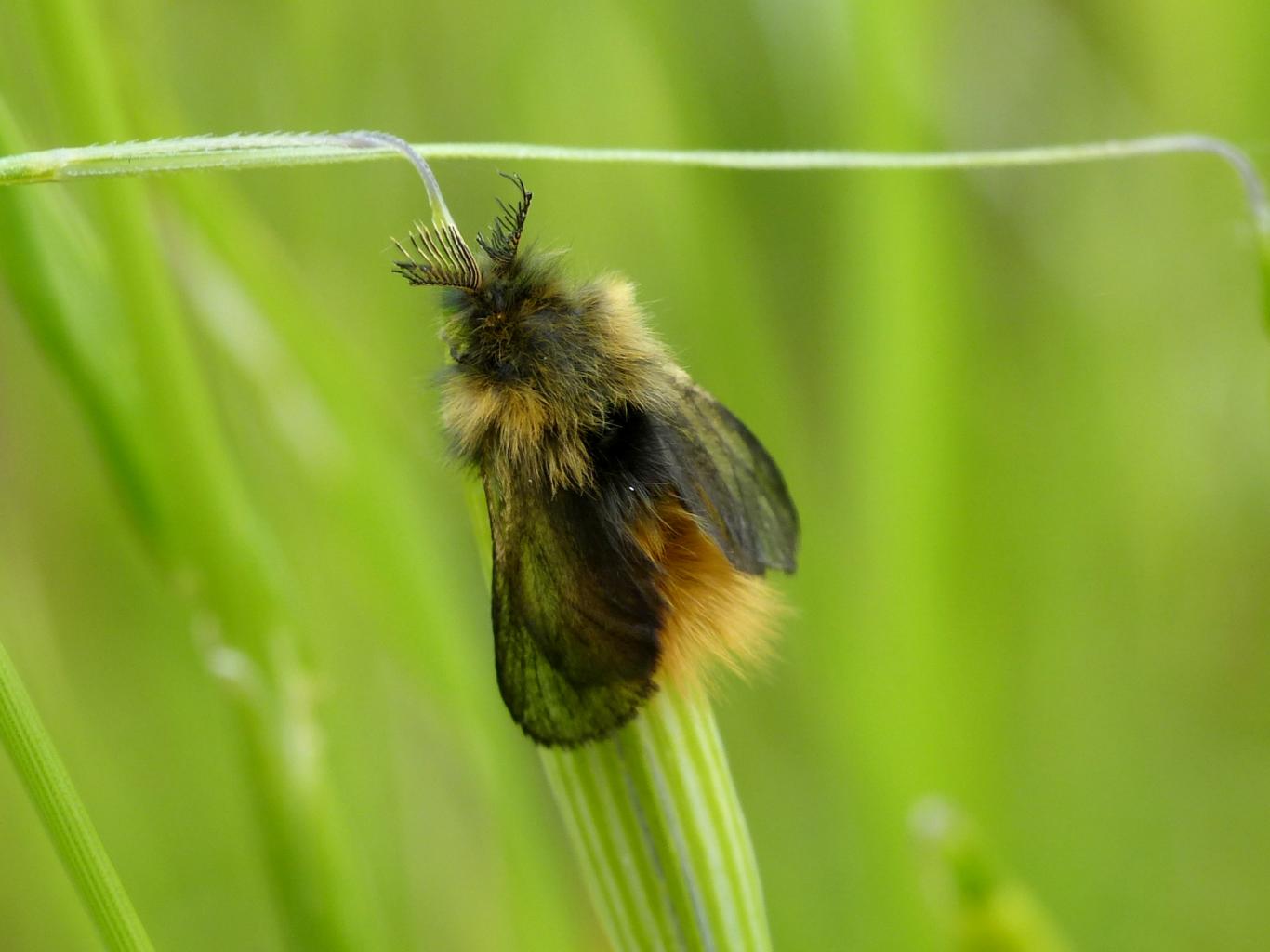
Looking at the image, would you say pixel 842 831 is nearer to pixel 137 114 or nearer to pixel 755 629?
pixel 755 629

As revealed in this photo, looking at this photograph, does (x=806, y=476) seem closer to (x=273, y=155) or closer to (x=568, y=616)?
(x=568, y=616)

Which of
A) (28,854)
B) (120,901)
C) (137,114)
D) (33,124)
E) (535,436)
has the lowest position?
(28,854)

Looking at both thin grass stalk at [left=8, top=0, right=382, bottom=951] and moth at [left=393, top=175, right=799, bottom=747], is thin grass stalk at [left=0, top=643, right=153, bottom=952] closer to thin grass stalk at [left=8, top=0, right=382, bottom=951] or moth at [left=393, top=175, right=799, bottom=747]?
moth at [left=393, top=175, right=799, bottom=747]

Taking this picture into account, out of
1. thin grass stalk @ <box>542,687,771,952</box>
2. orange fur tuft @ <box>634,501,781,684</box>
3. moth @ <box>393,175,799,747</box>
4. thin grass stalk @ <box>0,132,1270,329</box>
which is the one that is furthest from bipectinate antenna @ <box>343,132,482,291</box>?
thin grass stalk @ <box>542,687,771,952</box>

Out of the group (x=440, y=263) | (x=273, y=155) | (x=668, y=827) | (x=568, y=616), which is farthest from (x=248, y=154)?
(x=668, y=827)

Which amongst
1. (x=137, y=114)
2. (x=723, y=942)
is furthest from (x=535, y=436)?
(x=137, y=114)

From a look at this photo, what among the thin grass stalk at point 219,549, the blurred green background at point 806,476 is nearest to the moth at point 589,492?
the thin grass stalk at point 219,549
